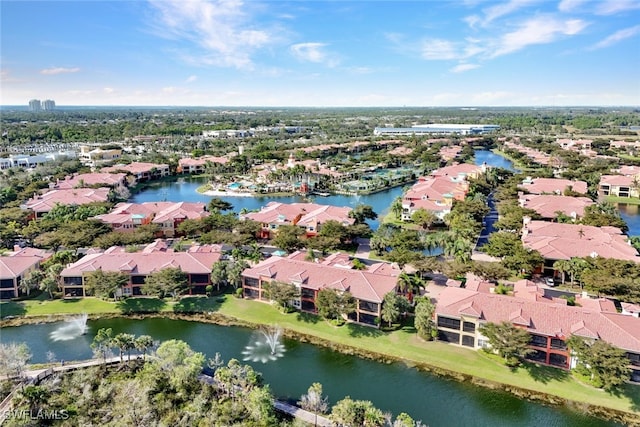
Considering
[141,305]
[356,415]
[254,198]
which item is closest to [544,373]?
[356,415]

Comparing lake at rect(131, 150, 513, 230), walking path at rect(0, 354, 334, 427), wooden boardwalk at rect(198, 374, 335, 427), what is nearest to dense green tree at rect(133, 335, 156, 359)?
walking path at rect(0, 354, 334, 427)

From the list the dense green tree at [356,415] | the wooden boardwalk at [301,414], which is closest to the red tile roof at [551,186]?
the dense green tree at [356,415]

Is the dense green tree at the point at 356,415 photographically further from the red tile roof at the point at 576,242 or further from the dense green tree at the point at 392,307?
the red tile roof at the point at 576,242

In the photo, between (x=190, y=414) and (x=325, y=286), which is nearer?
(x=190, y=414)

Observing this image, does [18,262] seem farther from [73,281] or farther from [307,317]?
[307,317]

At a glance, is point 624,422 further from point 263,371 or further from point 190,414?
point 190,414

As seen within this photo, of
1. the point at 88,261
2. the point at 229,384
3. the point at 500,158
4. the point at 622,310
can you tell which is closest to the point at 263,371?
the point at 229,384

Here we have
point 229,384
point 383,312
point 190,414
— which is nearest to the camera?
point 190,414

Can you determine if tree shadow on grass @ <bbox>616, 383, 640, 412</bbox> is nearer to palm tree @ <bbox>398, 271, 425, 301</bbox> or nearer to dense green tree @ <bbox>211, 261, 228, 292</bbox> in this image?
palm tree @ <bbox>398, 271, 425, 301</bbox>
